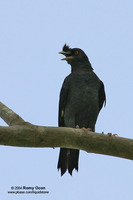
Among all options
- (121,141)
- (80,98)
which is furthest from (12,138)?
(80,98)

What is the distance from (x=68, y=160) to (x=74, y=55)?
2.86 meters

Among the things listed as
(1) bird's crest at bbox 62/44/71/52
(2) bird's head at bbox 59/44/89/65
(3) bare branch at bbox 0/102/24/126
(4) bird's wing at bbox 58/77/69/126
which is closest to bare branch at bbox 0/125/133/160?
(3) bare branch at bbox 0/102/24/126

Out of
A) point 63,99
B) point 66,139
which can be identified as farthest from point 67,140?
point 63,99

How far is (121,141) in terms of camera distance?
15.0 feet

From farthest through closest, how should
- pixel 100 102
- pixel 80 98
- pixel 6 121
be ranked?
pixel 100 102 → pixel 80 98 → pixel 6 121

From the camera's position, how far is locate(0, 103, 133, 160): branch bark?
13.9ft

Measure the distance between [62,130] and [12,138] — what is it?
715 millimetres

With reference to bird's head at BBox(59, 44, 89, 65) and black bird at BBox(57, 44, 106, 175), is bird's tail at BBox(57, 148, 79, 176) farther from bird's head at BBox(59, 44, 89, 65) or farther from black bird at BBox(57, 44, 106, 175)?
bird's head at BBox(59, 44, 89, 65)

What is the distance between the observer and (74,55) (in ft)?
28.6

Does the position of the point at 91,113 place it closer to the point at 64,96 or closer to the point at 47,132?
the point at 64,96

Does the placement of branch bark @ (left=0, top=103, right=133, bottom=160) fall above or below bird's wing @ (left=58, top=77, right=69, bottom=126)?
below

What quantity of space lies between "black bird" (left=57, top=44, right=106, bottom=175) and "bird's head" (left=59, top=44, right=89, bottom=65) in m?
0.39

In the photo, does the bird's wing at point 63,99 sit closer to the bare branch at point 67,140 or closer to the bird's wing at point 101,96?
the bird's wing at point 101,96

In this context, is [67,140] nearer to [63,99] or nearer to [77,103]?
[77,103]
